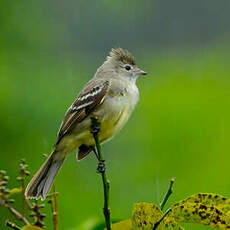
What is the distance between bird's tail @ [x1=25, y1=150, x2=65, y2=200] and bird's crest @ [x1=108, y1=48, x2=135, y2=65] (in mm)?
484

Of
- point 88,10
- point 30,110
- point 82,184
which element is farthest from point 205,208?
point 88,10

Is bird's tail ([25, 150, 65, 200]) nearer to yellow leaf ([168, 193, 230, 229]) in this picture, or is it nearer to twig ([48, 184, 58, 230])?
twig ([48, 184, 58, 230])

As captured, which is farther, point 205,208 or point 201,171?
point 201,171

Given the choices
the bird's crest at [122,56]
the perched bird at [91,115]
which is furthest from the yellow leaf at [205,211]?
the bird's crest at [122,56]

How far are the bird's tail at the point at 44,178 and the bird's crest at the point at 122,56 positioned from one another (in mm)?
484

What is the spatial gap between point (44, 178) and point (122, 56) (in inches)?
32.8

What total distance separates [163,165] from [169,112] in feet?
0.45

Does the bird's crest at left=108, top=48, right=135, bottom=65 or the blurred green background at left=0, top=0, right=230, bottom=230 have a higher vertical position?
the bird's crest at left=108, top=48, right=135, bottom=65

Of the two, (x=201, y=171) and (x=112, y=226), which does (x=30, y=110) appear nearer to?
(x=201, y=171)

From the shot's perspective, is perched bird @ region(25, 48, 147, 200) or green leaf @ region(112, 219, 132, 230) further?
perched bird @ region(25, 48, 147, 200)

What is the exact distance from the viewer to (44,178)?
147 centimetres

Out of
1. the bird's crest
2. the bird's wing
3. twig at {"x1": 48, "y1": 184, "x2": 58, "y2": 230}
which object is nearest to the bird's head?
the bird's crest

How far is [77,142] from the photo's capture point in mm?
1836

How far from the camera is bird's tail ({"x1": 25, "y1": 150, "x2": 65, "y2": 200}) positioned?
130cm
